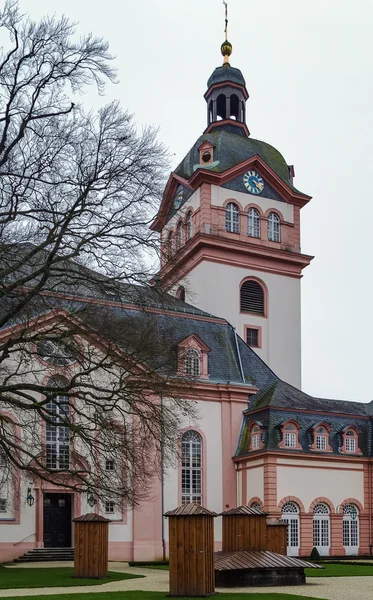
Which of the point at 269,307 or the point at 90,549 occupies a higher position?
the point at 269,307

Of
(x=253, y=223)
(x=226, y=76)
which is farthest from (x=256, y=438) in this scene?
(x=226, y=76)

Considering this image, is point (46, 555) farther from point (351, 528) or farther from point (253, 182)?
point (253, 182)

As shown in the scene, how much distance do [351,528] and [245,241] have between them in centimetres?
1799

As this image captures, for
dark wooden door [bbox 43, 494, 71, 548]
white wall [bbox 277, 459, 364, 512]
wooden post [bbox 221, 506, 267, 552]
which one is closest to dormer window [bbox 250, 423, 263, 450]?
white wall [bbox 277, 459, 364, 512]

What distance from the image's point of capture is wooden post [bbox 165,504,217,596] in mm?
17484

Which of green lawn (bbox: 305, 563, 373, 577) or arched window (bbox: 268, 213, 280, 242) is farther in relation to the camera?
arched window (bbox: 268, 213, 280, 242)

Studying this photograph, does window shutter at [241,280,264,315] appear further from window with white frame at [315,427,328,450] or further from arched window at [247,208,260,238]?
window with white frame at [315,427,328,450]

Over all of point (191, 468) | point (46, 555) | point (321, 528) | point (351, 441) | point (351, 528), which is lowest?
point (46, 555)

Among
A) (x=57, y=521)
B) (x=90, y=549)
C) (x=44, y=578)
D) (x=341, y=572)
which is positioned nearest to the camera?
(x=44, y=578)

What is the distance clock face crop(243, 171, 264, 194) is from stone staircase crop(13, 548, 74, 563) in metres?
25.7

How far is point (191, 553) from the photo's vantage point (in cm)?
1770

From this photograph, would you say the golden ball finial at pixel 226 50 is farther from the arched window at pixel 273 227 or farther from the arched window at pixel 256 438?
the arched window at pixel 256 438

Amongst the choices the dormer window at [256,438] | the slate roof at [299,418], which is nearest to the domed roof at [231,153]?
the slate roof at [299,418]

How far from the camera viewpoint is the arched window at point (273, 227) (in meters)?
A: 50.8
